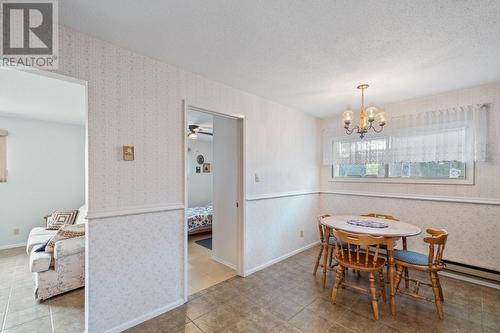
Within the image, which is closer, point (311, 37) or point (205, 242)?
point (311, 37)

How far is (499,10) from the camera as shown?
1505 millimetres

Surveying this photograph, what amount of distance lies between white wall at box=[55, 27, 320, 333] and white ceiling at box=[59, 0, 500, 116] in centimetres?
19

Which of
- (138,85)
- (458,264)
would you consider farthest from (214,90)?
(458,264)

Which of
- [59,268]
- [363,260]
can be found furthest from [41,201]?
[363,260]

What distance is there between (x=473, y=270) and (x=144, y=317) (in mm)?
4078

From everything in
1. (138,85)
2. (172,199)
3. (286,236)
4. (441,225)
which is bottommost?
(286,236)

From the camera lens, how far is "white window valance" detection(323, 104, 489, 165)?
9.45 feet

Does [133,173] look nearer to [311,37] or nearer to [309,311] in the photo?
[311,37]

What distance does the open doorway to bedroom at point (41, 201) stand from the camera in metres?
2.27

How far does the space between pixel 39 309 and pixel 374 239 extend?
11.6 ft

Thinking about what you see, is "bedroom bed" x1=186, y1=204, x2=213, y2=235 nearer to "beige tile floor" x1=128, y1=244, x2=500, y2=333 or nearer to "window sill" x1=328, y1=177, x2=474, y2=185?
"beige tile floor" x1=128, y1=244, x2=500, y2=333

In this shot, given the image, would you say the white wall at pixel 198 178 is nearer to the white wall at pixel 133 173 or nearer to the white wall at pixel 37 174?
the white wall at pixel 37 174

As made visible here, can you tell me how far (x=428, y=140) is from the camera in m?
3.22

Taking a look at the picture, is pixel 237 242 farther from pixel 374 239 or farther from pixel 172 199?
pixel 374 239
